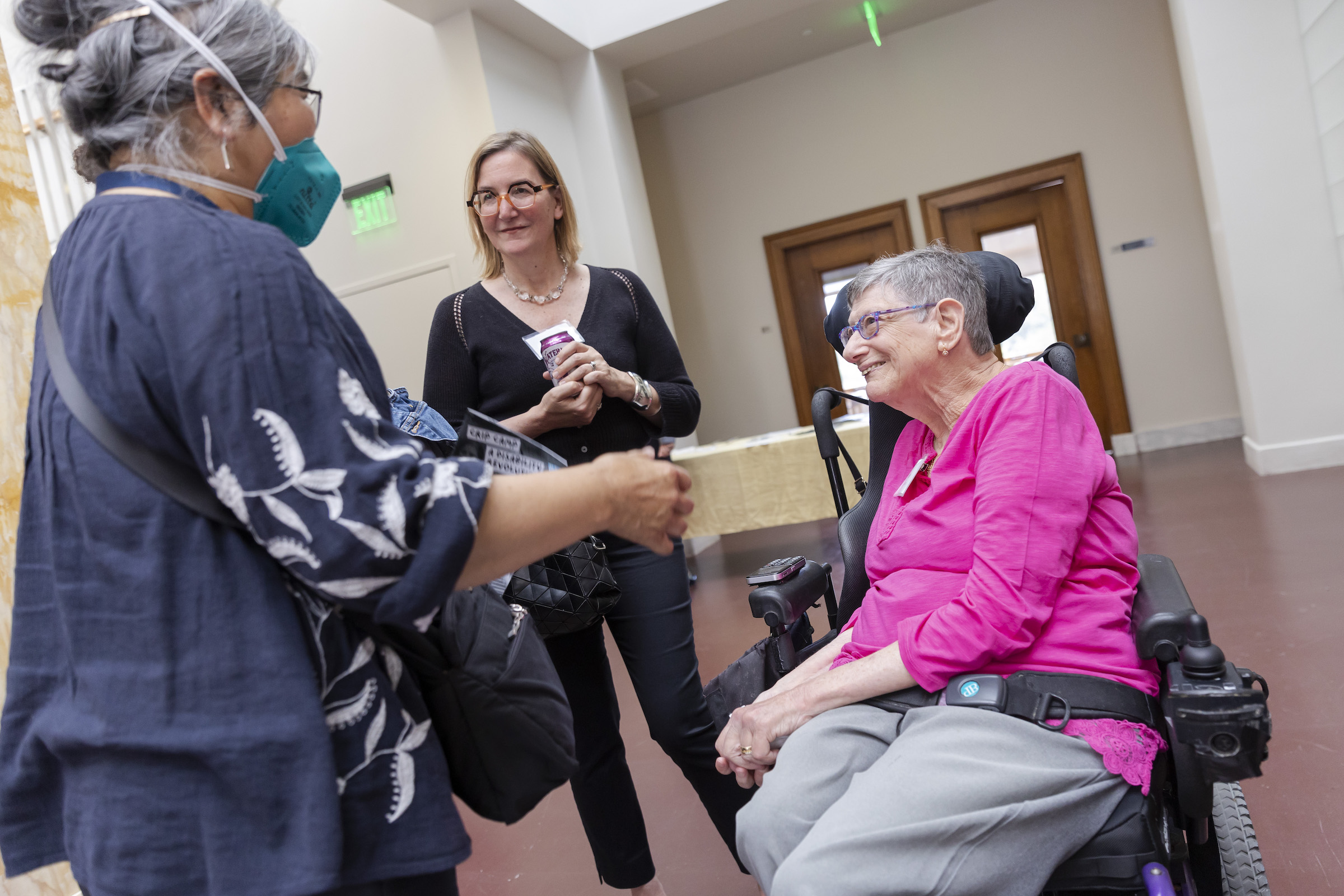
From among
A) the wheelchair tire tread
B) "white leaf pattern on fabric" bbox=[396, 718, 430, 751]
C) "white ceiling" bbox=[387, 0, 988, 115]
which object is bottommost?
the wheelchair tire tread

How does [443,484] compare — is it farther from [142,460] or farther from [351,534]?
[142,460]

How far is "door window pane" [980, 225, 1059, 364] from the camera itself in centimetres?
716

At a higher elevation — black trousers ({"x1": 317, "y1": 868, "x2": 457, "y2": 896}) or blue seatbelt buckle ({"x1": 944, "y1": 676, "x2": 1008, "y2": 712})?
black trousers ({"x1": 317, "y1": 868, "x2": 457, "y2": 896})

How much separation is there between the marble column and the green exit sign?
3580mm

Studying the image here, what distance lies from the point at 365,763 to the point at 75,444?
1.15ft

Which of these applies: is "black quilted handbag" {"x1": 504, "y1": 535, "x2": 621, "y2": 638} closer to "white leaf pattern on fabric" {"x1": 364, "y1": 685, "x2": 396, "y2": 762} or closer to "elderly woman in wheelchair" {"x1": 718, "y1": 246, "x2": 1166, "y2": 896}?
"elderly woman in wheelchair" {"x1": 718, "y1": 246, "x2": 1166, "y2": 896}

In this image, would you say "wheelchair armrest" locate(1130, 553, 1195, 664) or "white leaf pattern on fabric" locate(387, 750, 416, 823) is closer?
"white leaf pattern on fabric" locate(387, 750, 416, 823)

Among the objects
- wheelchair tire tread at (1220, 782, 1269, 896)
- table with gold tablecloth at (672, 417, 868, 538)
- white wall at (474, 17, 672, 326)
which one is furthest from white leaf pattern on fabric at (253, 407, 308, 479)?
white wall at (474, 17, 672, 326)

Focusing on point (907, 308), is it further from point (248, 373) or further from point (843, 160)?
point (843, 160)

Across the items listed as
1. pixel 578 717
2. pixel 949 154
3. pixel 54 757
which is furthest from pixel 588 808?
pixel 949 154

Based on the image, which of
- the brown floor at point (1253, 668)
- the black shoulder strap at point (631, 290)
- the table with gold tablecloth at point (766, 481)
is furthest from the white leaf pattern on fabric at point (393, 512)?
the table with gold tablecloth at point (766, 481)

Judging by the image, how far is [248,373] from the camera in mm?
673

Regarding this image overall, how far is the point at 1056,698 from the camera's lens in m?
1.18

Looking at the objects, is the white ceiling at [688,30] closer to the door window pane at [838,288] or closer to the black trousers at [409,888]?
the door window pane at [838,288]
